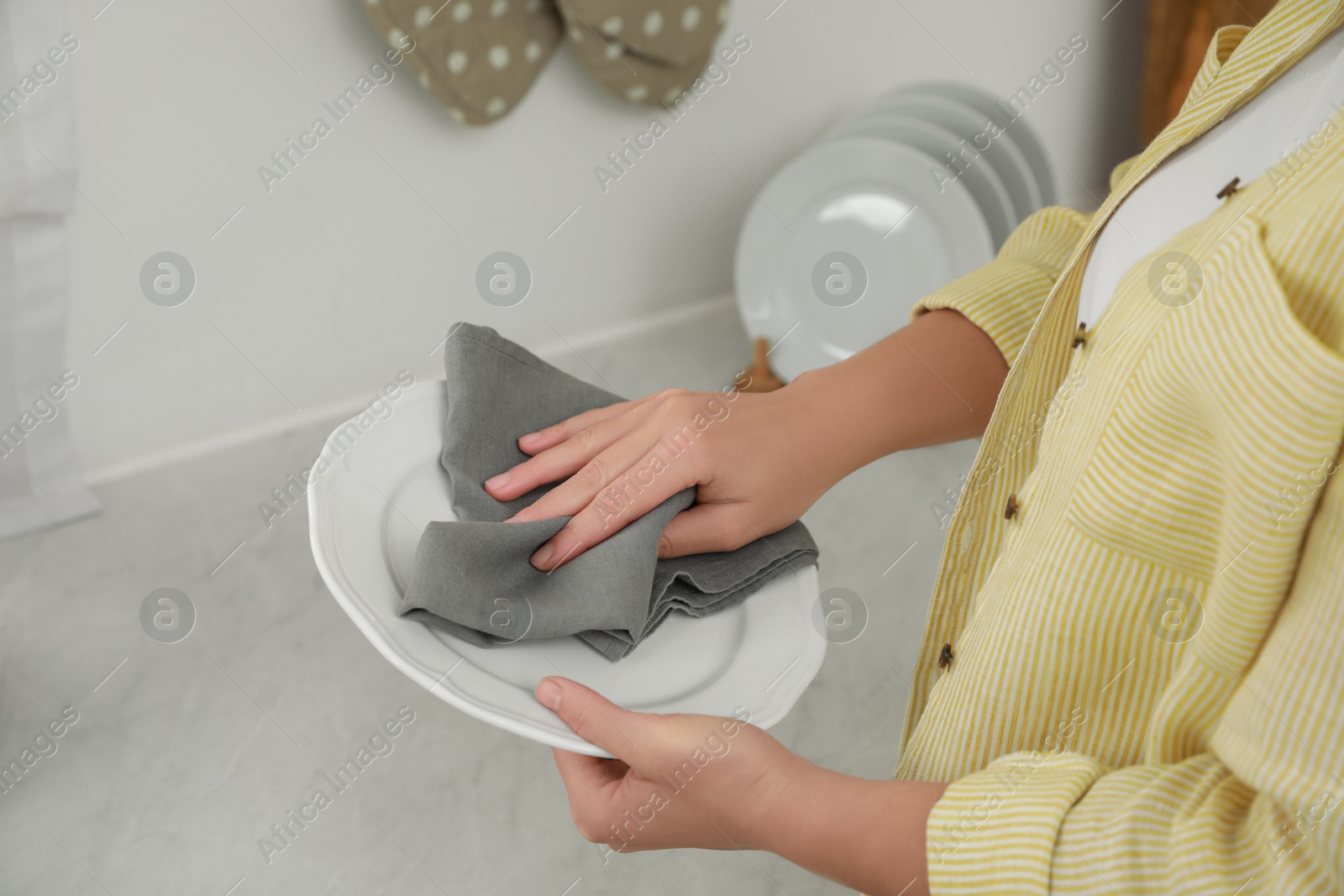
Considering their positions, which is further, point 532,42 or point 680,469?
point 532,42

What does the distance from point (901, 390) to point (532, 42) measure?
0.61 meters

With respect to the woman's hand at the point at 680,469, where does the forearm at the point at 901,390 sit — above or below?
below

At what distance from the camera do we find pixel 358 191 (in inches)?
39.2

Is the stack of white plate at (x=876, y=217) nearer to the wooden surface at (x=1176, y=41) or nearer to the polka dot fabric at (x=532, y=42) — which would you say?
the polka dot fabric at (x=532, y=42)

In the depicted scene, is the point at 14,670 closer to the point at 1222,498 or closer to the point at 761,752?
the point at 761,752

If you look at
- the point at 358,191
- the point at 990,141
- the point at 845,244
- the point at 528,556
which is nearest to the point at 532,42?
the point at 358,191

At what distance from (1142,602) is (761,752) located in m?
0.17

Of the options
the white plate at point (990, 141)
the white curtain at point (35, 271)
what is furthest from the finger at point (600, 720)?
the white plate at point (990, 141)

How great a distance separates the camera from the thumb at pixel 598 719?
41 centimetres

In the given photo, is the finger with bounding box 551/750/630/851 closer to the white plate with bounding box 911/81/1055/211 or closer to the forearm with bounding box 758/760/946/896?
the forearm with bounding box 758/760/946/896

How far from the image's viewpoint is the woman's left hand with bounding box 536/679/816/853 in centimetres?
41

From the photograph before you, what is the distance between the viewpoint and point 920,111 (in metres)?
1.20

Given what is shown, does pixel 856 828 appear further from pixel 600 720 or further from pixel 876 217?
pixel 876 217

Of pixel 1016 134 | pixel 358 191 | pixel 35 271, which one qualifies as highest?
pixel 35 271
